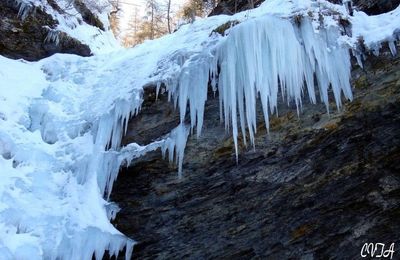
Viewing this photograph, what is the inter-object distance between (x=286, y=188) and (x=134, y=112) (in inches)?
83.8

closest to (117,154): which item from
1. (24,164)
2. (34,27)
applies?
(24,164)

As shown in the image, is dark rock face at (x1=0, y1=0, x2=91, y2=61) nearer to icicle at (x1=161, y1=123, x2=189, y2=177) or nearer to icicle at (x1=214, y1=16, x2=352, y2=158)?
icicle at (x1=161, y1=123, x2=189, y2=177)

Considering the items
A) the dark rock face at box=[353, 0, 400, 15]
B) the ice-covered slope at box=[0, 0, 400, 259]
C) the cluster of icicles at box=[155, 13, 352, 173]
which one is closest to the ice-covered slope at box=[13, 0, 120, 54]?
the ice-covered slope at box=[0, 0, 400, 259]

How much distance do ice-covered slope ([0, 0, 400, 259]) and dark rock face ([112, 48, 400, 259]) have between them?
0.20 meters

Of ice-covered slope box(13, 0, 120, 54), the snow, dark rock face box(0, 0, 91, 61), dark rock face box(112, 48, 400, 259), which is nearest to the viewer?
dark rock face box(112, 48, 400, 259)

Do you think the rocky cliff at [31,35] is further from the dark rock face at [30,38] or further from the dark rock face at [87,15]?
the dark rock face at [87,15]

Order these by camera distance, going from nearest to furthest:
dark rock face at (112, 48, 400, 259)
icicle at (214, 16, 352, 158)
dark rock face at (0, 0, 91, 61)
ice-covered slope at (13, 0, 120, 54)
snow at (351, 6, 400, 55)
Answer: dark rock face at (112, 48, 400, 259) < snow at (351, 6, 400, 55) < icicle at (214, 16, 352, 158) < dark rock face at (0, 0, 91, 61) < ice-covered slope at (13, 0, 120, 54)

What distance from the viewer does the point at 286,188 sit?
4.40 m

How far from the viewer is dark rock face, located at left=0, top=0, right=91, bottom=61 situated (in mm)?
7539

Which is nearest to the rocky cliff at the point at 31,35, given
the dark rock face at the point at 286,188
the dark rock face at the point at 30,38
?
the dark rock face at the point at 30,38

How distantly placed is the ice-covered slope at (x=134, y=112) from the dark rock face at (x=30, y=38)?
1891 millimetres

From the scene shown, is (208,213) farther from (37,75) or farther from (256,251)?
(37,75)

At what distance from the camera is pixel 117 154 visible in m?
5.02

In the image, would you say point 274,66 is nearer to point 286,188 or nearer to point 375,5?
point 286,188
